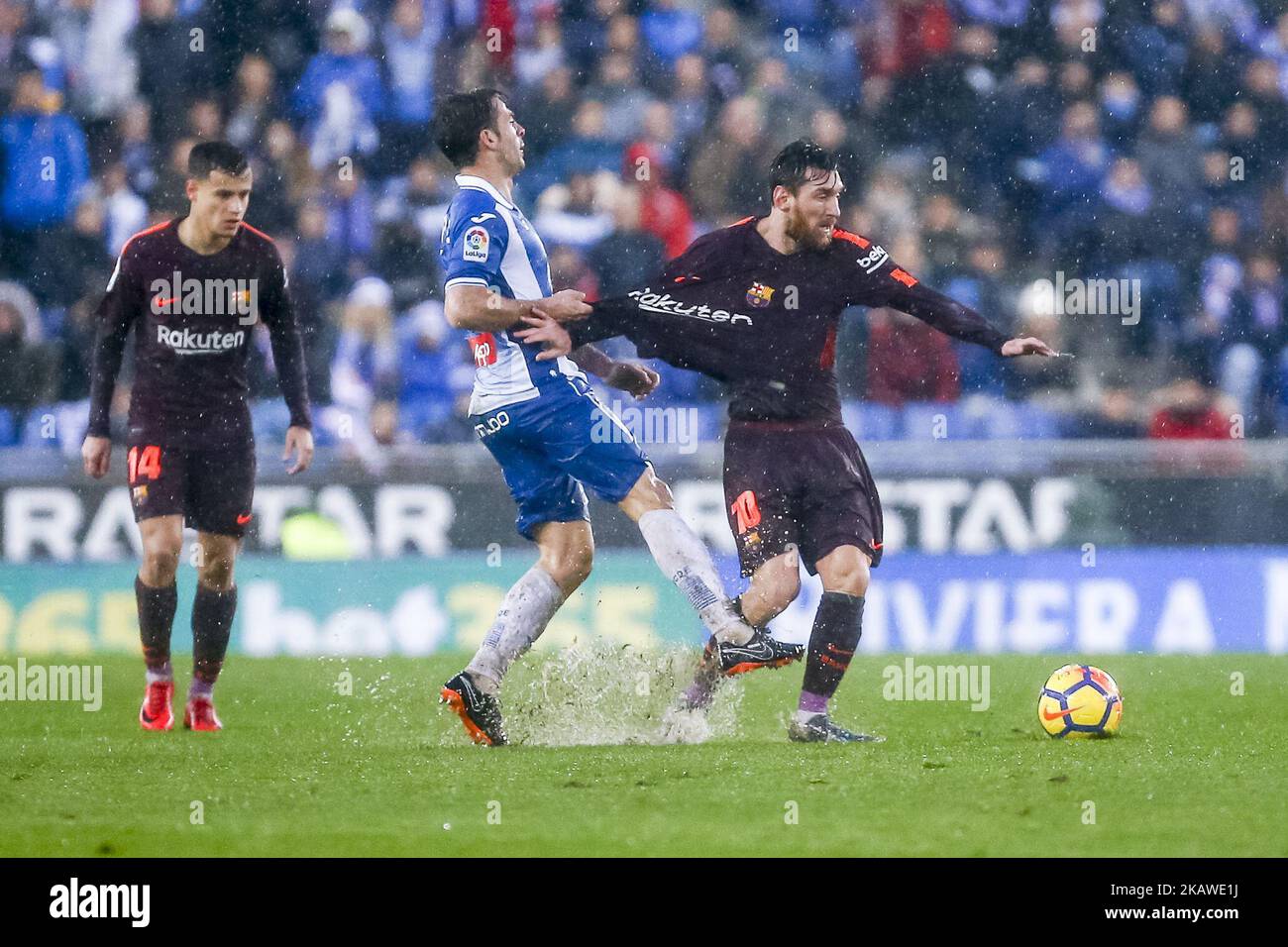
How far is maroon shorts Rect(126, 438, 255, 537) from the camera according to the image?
26.3 feet

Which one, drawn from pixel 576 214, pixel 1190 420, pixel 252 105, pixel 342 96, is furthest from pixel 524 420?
pixel 252 105

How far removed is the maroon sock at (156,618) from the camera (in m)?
8.09

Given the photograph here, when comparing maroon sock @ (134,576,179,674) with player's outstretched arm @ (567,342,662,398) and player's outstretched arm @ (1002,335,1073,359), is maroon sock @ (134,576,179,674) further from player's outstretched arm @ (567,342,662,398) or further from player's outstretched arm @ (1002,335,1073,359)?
player's outstretched arm @ (1002,335,1073,359)

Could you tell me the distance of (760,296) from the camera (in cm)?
754

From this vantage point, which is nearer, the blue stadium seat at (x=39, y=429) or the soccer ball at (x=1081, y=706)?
the soccer ball at (x=1081, y=706)

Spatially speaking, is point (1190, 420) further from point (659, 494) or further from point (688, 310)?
point (659, 494)

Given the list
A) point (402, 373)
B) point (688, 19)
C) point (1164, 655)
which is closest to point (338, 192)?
point (402, 373)

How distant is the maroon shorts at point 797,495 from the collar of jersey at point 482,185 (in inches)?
49.8

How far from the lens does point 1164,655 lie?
1098cm

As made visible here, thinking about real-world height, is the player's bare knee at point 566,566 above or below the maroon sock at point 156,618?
above

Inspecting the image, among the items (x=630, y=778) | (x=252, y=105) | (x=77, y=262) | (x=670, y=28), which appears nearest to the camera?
(x=630, y=778)

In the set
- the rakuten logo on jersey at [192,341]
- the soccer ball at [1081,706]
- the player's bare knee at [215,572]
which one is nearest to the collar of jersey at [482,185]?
the rakuten logo on jersey at [192,341]

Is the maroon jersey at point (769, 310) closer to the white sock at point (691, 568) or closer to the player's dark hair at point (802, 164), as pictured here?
the player's dark hair at point (802, 164)

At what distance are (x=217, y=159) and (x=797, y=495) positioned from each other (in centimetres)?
274
